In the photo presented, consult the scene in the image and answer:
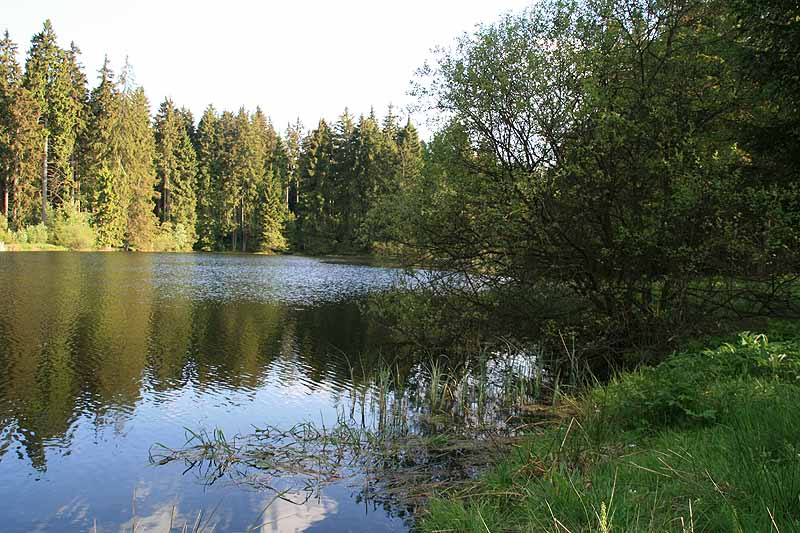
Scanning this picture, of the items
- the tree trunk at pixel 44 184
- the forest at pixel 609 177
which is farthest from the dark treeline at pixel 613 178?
the tree trunk at pixel 44 184

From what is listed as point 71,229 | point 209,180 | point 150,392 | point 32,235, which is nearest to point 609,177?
point 150,392

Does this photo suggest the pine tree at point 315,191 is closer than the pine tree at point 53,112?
No

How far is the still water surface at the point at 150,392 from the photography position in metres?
6.06

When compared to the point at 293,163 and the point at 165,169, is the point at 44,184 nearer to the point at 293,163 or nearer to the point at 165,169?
the point at 165,169

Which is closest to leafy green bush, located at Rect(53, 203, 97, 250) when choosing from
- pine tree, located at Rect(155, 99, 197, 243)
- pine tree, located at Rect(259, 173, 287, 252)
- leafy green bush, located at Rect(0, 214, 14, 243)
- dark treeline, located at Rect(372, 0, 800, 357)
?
leafy green bush, located at Rect(0, 214, 14, 243)

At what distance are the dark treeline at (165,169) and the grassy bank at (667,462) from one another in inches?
1784

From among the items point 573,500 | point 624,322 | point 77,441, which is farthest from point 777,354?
point 77,441

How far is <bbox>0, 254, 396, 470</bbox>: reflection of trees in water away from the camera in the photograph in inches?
372

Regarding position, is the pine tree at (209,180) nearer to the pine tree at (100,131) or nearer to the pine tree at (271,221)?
the pine tree at (271,221)

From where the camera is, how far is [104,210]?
186 ft

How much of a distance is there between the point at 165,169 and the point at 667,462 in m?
72.1

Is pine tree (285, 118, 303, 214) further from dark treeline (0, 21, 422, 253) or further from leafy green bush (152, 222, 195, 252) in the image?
leafy green bush (152, 222, 195, 252)

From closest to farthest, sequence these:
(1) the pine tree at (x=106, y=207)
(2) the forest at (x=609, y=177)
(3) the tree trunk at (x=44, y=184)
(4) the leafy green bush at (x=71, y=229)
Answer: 1. (2) the forest at (x=609, y=177)
2. (3) the tree trunk at (x=44, y=184)
3. (4) the leafy green bush at (x=71, y=229)
4. (1) the pine tree at (x=106, y=207)

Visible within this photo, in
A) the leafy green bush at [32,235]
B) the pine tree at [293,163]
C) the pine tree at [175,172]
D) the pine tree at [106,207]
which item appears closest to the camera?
the leafy green bush at [32,235]
